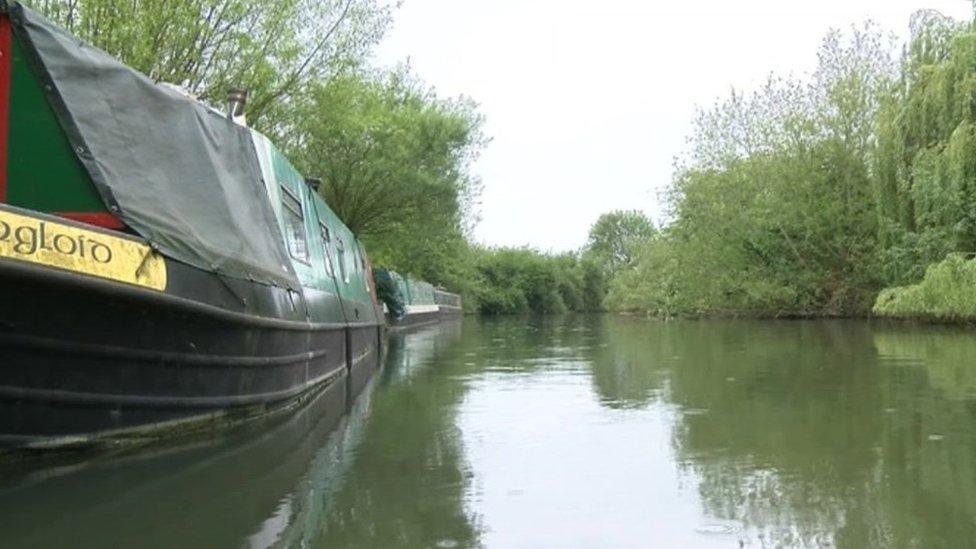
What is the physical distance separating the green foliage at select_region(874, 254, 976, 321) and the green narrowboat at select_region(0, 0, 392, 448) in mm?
13820

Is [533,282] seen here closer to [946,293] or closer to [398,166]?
[398,166]

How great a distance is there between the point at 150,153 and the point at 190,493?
204 centimetres

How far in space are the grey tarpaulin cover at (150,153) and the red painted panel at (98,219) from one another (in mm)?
139

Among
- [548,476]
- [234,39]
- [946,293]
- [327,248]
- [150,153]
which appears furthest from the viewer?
[946,293]

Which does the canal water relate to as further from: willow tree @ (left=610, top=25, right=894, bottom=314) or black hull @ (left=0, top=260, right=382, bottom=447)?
willow tree @ (left=610, top=25, right=894, bottom=314)

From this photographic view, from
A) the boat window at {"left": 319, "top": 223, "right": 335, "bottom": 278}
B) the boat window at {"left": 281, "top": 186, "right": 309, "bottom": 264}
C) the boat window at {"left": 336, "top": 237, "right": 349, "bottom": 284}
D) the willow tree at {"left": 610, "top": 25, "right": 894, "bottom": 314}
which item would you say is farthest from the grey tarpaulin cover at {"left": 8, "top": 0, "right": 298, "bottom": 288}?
the willow tree at {"left": 610, "top": 25, "right": 894, "bottom": 314}

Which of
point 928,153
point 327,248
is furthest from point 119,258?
point 928,153

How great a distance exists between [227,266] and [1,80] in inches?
56.5

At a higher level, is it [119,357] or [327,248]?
[327,248]

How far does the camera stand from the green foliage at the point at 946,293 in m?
16.5

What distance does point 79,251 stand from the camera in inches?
165

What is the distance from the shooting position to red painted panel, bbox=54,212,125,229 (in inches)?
192

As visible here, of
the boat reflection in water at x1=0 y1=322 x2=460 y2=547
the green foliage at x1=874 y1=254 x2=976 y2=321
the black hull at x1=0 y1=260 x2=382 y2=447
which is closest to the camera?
the boat reflection in water at x1=0 y1=322 x2=460 y2=547

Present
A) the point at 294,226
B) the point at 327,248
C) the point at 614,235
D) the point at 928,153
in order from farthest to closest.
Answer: the point at 614,235 → the point at 928,153 → the point at 327,248 → the point at 294,226
